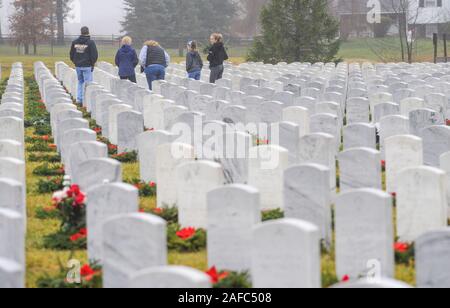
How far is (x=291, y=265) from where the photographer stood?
6.87 metres

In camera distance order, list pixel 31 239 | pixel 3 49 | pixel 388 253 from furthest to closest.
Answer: pixel 3 49
pixel 31 239
pixel 388 253

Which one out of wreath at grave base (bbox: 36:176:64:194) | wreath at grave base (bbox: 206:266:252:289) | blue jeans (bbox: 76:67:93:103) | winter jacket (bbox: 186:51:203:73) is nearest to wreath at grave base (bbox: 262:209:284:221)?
wreath at grave base (bbox: 206:266:252:289)

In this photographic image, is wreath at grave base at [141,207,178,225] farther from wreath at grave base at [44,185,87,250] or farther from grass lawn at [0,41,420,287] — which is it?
wreath at grave base at [44,185,87,250]

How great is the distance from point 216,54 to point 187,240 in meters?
14.8

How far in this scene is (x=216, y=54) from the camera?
23906 mm

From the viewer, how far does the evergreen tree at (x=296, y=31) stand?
1479 inches

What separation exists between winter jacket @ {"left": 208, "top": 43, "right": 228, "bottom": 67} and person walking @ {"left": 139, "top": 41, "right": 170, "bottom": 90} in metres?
1.10

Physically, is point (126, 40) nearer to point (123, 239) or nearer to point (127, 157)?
point (127, 157)

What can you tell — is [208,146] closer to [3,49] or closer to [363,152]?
A: [363,152]

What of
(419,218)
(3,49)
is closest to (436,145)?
(419,218)

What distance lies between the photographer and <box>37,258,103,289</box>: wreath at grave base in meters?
7.85

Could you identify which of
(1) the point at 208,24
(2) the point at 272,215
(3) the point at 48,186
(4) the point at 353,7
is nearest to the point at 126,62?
(3) the point at 48,186

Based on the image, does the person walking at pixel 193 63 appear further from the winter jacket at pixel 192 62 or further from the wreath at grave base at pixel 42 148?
the wreath at grave base at pixel 42 148
